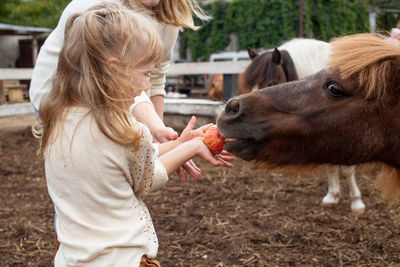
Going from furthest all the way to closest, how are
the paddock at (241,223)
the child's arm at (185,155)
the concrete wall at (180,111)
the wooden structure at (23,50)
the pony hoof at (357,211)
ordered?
the wooden structure at (23,50) < the concrete wall at (180,111) < the pony hoof at (357,211) < the paddock at (241,223) < the child's arm at (185,155)

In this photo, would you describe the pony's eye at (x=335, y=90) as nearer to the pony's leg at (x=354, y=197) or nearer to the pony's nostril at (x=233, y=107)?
the pony's nostril at (x=233, y=107)

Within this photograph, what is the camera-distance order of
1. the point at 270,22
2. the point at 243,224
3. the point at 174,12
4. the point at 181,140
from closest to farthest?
the point at 181,140 → the point at 174,12 → the point at 243,224 → the point at 270,22

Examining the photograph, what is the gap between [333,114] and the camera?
2062 millimetres

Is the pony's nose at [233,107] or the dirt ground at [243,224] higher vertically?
the pony's nose at [233,107]

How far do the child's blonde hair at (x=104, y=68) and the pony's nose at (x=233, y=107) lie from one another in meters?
0.63

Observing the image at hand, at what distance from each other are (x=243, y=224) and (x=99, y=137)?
260cm

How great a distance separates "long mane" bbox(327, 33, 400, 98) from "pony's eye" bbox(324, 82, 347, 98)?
6 centimetres

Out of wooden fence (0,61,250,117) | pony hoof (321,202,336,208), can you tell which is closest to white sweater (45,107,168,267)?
pony hoof (321,202,336,208)

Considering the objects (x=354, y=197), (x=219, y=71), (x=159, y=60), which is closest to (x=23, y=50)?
(x=219, y=71)

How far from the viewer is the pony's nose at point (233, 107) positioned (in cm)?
206

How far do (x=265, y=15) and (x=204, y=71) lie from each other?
13.6 meters

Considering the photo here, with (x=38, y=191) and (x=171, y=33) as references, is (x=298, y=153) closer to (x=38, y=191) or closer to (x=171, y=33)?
(x=171, y=33)

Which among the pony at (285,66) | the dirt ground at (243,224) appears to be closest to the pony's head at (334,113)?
the dirt ground at (243,224)

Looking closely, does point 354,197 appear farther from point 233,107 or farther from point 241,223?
point 233,107
